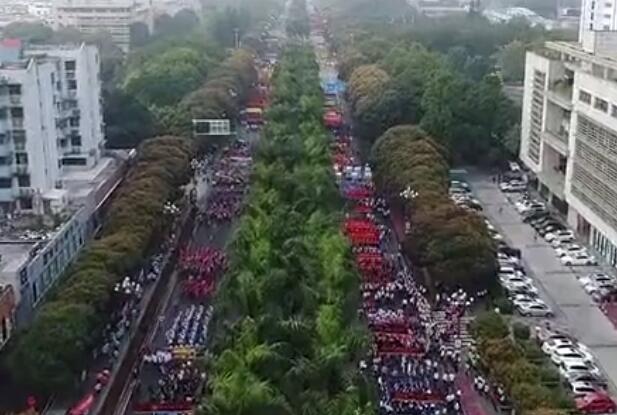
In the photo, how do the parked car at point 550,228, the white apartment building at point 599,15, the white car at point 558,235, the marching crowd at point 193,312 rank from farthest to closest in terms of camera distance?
the white apartment building at point 599,15
the parked car at point 550,228
the white car at point 558,235
the marching crowd at point 193,312

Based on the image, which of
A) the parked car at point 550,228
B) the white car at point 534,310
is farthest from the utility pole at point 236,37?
the white car at point 534,310

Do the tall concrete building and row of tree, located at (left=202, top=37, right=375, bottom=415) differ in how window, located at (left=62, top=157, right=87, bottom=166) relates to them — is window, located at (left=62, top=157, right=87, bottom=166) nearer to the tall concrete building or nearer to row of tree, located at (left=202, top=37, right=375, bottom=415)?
row of tree, located at (left=202, top=37, right=375, bottom=415)

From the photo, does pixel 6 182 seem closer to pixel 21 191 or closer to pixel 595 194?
pixel 21 191

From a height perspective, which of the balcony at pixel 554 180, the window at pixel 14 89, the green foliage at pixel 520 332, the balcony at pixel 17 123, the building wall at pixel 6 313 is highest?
the window at pixel 14 89

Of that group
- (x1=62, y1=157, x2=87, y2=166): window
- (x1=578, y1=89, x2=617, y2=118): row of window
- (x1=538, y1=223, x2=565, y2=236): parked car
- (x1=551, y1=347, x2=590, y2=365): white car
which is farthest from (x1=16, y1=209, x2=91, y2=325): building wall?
(x1=578, y1=89, x2=617, y2=118): row of window

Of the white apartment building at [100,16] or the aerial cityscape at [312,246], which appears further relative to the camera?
the white apartment building at [100,16]

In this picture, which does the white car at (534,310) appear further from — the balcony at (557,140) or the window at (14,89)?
the window at (14,89)

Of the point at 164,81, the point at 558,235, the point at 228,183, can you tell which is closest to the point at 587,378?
the point at 558,235

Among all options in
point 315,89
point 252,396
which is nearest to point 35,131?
point 252,396
